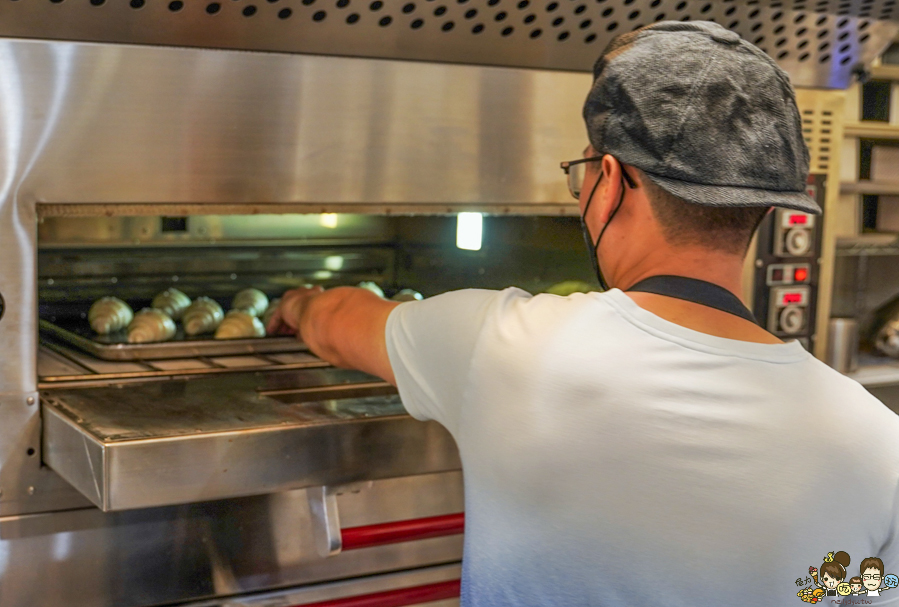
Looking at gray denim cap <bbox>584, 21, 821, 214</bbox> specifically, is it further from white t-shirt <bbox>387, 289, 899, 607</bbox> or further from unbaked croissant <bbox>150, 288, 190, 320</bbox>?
unbaked croissant <bbox>150, 288, 190, 320</bbox>

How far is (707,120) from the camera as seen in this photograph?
877 mm

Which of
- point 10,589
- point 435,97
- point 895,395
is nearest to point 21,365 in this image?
point 10,589

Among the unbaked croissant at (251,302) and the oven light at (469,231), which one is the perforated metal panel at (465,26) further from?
the unbaked croissant at (251,302)

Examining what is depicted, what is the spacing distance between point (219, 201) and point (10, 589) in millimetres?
627

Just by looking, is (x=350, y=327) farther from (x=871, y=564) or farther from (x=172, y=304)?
(x=172, y=304)

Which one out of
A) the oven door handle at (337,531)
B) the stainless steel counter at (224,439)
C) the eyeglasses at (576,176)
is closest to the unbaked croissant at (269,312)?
the stainless steel counter at (224,439)

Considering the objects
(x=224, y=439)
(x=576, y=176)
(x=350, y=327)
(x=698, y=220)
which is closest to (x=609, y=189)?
(x=698, y=220)

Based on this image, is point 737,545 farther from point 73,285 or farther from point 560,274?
point 73,285

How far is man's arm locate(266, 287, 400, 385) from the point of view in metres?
1.12

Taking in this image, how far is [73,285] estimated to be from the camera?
1.83m

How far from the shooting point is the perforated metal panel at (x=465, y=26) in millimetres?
1245

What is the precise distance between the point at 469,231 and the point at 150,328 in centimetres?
64

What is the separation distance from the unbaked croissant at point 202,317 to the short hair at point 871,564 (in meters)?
1.29

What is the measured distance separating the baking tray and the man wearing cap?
0.71m
